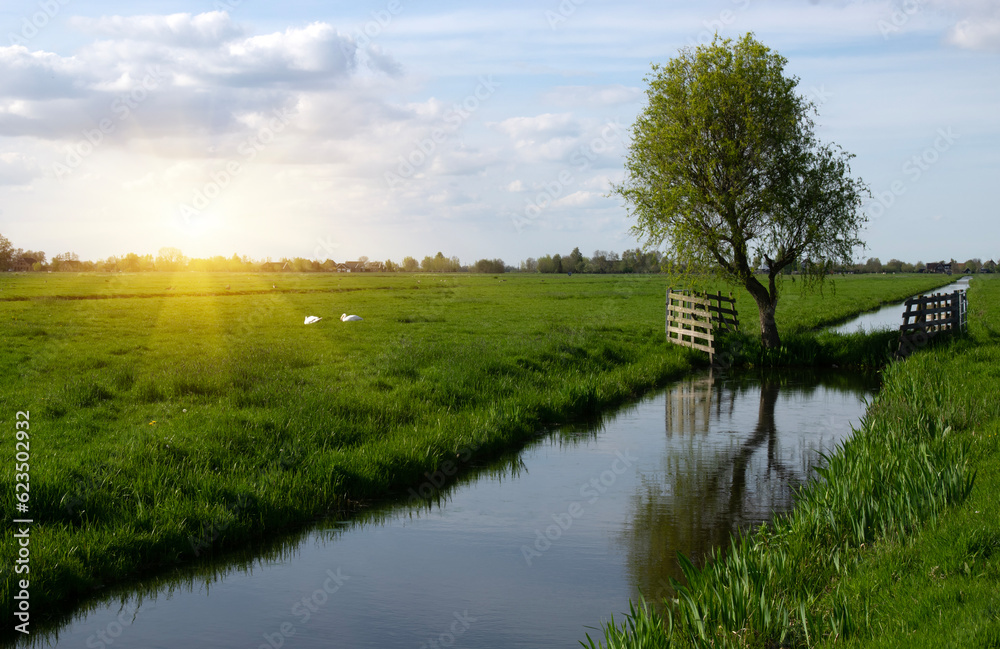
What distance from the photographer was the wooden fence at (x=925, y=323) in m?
27.9

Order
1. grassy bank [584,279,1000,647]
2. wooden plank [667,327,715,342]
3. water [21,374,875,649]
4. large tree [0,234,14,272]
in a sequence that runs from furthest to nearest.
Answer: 1. large tree [0,234,14,272]
2. wooden plank [667,327,715,342]
3. water [21,374,875,649]
4. grassy bank [584,279,1000,647]

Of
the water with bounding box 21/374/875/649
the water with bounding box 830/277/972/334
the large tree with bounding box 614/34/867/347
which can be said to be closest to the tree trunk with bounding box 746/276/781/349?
the large tree with bounding box 614/34/867/347

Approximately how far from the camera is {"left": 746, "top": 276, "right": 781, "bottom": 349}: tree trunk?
30.6 m

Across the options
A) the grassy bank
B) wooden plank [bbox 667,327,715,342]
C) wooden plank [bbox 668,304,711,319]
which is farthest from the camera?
wooden plank [bbox 667,327,715,342]

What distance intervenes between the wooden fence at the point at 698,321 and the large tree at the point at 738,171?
2.20 m

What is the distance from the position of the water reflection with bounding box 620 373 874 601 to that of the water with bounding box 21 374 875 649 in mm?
49

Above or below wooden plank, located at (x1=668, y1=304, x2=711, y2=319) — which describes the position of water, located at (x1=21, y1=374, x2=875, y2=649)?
below

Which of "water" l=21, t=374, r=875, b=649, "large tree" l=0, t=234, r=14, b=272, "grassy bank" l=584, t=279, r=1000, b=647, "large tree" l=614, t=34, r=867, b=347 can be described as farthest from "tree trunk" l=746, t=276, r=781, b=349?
"large tree" l=0, t=234, r=14, b=272

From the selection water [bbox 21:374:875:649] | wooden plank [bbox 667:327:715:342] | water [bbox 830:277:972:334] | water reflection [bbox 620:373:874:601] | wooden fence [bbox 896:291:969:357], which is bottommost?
water [bbox 21:374:875:649]

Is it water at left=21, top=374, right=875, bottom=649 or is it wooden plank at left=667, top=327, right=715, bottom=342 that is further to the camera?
wooden plank at left=667, top=327, right=715, bottom=342

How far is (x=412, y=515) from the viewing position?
1221cm

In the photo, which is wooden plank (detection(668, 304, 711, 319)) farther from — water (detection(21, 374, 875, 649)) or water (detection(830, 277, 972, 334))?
water (detection(21, 374, 875, 649))

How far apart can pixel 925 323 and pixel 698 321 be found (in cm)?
835

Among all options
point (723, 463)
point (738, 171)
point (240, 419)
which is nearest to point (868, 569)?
point (723, 463)
